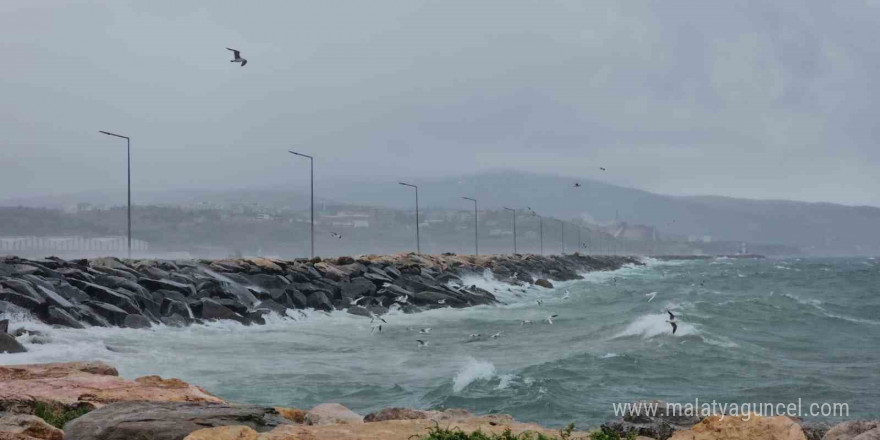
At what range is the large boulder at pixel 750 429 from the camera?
758 centimetres

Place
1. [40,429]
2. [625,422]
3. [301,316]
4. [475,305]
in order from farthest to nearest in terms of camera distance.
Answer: [475,305], [301,316], [625,422], [40,429]

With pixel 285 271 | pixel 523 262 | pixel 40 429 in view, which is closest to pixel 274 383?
pixel 40 429

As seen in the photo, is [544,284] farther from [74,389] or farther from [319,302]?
[74,389]

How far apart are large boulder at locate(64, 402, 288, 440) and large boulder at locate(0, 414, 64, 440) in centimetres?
25

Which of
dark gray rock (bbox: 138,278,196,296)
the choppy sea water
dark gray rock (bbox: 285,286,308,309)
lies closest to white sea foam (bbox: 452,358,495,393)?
the choppy sea water

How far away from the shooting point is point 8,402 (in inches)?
390

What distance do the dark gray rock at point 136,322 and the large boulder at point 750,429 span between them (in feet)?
65.8

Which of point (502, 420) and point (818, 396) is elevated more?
point (502, 420)

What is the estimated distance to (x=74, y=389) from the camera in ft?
34.6

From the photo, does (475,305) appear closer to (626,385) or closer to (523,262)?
(626,385)

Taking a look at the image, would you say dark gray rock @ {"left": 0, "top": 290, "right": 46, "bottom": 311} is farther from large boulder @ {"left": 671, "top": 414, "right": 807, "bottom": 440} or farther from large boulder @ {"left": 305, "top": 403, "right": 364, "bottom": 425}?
large boulder @ {"left": 671, "top": 414, "right": 807, "bottom": 440}

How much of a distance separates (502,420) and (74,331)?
15967mm

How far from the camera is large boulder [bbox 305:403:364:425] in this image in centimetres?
1008

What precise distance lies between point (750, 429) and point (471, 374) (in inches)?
479
